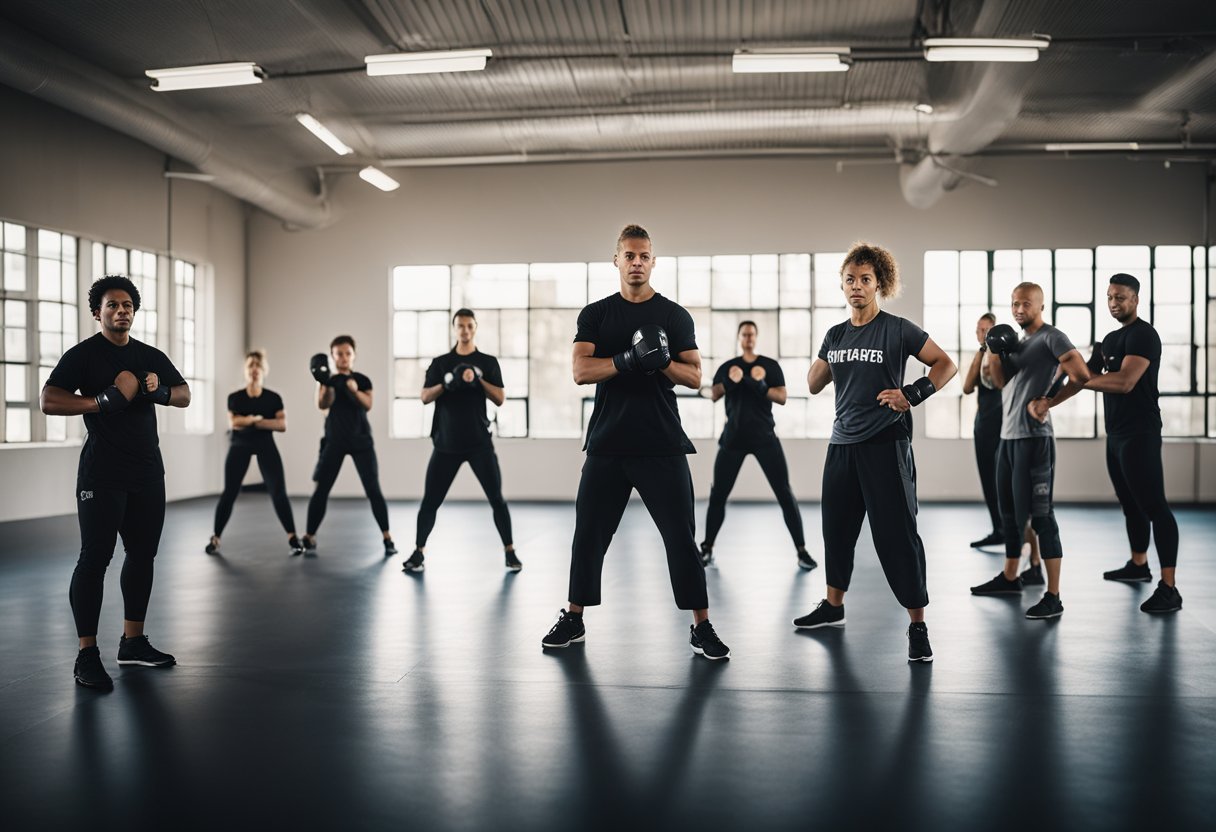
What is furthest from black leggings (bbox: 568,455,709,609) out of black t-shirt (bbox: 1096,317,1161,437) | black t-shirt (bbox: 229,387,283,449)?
black t-shirt (bbox: 229,387,283,449)

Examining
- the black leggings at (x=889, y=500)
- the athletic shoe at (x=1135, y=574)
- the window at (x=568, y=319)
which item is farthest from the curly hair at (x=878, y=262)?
the window at (x=568, y=319)

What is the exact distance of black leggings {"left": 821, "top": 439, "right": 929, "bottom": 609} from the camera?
361cm

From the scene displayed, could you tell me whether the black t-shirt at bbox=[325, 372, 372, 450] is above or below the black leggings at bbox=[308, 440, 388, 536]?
above

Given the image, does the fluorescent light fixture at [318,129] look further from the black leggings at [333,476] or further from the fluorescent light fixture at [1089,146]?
the fluorescent light fixture at [1089,146]

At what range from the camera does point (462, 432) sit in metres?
5.93

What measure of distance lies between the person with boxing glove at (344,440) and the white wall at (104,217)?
3.57m

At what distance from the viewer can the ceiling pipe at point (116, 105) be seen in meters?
7.03

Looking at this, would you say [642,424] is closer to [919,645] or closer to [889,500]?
[889,500]

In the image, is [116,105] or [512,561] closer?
[512,561]

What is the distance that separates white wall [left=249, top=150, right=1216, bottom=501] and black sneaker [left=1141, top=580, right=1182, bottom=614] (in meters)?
6.44

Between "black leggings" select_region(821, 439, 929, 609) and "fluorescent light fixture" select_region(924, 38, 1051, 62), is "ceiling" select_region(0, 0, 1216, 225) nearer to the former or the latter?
"fluorescent light fixture" select_region(924, 38, 1051, 62)

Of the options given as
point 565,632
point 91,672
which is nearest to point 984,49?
point 565,632

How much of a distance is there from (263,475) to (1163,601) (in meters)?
5.29

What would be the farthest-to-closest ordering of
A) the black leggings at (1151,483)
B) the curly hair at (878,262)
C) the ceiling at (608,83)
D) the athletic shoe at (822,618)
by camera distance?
the ceiling at (608,83), the black leggings at (1151,483), the athletic shoe at (822,618), the curly hair at (878,262)
